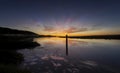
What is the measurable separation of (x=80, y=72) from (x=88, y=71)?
3.21ft

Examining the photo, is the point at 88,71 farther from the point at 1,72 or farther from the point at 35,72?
the point at 1,72

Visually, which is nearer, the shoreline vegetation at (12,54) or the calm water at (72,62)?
the shoreline vegetation at (12,54)

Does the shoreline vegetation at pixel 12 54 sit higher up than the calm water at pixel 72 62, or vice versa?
the shoreline vegetation at pixel 12 54

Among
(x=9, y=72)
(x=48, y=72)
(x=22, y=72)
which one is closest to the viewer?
(x=9, y=72)

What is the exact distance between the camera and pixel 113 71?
40.6 feet

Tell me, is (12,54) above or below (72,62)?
above

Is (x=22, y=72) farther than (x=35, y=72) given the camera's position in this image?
No

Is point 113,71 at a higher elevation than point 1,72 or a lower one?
lower

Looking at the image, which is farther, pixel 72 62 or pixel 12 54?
pixel 12 54

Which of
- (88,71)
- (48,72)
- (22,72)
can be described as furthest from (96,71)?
(22,72)

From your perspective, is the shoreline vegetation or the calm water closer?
the shoreline vegetation

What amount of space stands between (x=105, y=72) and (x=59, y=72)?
501 centimetres

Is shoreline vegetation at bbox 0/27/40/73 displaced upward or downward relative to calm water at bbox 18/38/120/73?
upward

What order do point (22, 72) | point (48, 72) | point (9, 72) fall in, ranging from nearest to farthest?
point (9, 72), point (22, 72), point (48, 72)
